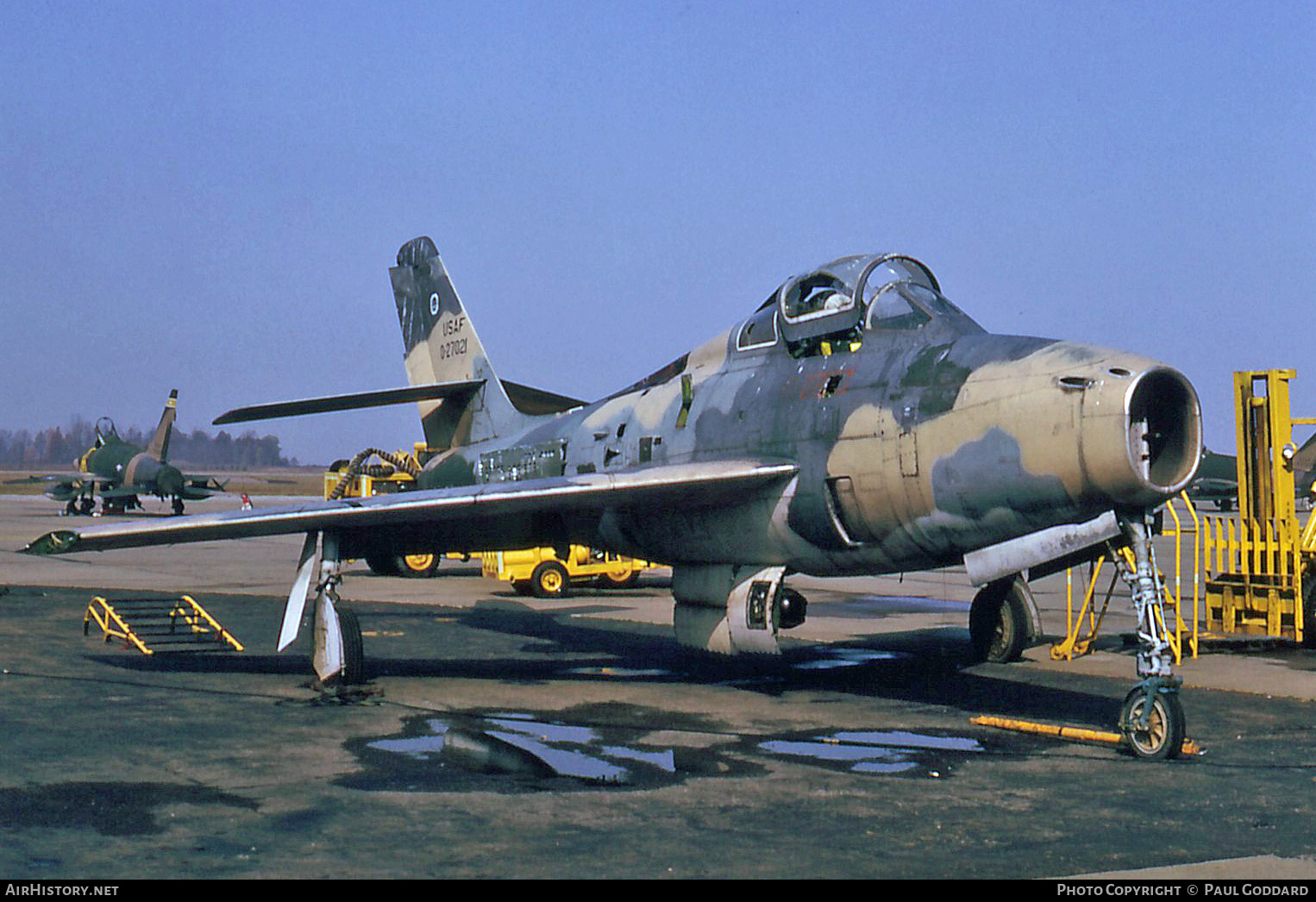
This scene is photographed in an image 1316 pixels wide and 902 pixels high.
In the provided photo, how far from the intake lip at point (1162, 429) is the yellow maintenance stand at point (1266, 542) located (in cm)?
751

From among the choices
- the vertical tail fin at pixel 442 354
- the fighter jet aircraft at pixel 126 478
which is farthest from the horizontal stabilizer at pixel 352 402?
the fighter jet aircraft at pixel 126 478

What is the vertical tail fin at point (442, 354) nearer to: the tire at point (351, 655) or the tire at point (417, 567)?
the tire at point (351, 655)

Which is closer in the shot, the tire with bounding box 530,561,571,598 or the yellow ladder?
the yellow ladder

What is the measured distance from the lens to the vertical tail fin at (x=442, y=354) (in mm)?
18656

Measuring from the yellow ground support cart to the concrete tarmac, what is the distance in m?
6.10

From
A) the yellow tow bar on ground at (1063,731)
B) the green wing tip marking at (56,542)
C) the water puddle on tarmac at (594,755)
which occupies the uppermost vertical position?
the green wing tip marking at (56,542)

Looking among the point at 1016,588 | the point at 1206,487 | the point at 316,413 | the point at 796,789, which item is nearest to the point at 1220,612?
the point at 1016,588

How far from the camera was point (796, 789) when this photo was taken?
8461mm

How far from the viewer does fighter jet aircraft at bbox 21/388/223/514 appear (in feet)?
201

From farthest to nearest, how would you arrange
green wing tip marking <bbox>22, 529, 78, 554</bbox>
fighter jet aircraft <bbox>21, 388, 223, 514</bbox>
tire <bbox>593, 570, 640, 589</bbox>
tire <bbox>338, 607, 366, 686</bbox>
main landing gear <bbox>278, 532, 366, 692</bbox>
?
1. fighter jet aircraft <bbox>21, 388, 223, 514</bbox>
2. tire <bbox>593, 570, 640, 589</bbox>
3. tire <bbox>338, 607, 366, 686</bbox>
4. main landing gear <bbox>278, 532, 366, 692</bbox>
5. green wing tip marking <bbox>22, 529, 78, 554</bbox>

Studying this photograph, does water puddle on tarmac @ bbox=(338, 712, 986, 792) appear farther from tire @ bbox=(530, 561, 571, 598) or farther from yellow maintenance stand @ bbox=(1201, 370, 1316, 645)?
tire @ bbox=(530, 561, 571, 598)

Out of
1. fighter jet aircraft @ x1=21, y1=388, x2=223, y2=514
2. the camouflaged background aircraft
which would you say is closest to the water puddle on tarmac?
the camouflaged background aircraft

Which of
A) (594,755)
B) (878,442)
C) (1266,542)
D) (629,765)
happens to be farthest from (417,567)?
(629,765)

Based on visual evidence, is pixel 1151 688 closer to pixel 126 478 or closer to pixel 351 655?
pixel 351 655
